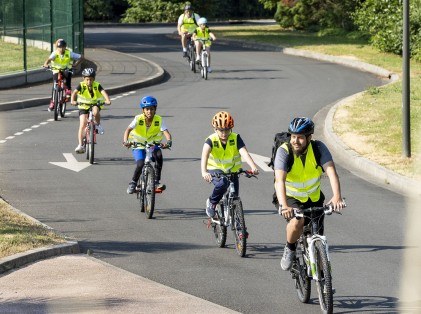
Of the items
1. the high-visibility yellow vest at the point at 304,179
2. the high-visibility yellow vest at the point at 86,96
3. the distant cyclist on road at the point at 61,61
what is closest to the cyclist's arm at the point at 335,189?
the high-visibility yellow vest at the point at 304,179

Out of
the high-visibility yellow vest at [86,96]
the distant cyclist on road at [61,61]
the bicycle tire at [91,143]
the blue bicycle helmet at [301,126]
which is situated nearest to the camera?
the blue bicycle helmet at [301,126]

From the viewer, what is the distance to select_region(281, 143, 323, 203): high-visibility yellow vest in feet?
35.3

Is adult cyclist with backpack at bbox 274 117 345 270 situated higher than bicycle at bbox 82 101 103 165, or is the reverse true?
adult cyclist with backpack at bbox 274 117 345 270

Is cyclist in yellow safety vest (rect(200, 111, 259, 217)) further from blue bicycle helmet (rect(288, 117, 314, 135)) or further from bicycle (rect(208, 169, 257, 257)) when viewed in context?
blue bicycle helmet (rect(288, 117, 314, 135))

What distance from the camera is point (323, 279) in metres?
10.2

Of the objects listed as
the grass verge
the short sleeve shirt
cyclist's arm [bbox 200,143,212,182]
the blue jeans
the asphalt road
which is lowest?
the asphalt road

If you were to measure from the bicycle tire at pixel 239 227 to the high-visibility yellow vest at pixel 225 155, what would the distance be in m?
0.55

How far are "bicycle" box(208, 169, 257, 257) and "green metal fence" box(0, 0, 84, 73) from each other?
2003 centimetres

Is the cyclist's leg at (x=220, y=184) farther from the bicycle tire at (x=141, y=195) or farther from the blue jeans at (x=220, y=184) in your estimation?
the bicycle tire at (x=141, y=195)

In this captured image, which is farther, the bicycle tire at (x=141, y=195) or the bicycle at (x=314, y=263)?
the bicycle tire at (x=141, y=195)

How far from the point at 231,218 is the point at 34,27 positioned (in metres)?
22.6

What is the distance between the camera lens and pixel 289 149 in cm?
1065

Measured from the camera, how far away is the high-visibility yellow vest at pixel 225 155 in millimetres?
13656

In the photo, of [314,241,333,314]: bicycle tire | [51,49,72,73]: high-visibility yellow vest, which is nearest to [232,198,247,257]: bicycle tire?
[314,241,333,314]: bicycle tire
